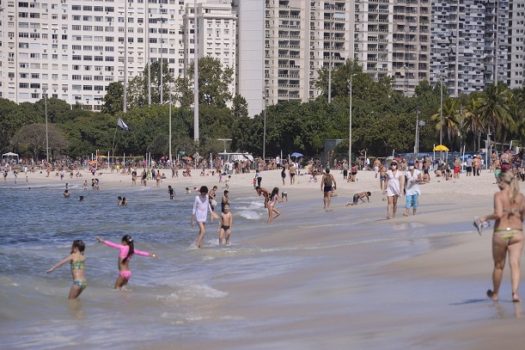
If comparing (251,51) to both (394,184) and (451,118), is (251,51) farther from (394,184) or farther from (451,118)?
(394,184)

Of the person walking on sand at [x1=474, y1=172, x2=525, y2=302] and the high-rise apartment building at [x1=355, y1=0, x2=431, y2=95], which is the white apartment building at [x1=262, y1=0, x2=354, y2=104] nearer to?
the high-rise apartment building at [x1=355, y1=0, x2=431, y2=95]

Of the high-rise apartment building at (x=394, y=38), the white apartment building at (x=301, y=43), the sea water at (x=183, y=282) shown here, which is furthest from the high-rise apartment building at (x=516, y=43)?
the sea water at (x=183, y=282)

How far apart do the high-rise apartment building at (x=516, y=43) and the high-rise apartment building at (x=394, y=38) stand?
21029 mm

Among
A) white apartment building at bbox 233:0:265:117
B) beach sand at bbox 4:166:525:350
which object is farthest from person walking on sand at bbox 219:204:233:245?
white apartment building at bbox 233:0:265:117

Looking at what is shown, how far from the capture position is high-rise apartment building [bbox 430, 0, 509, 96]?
148 meters

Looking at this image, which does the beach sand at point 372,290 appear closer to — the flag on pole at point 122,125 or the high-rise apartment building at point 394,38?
the flag on pole at point 122,125

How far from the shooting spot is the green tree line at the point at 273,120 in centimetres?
7731

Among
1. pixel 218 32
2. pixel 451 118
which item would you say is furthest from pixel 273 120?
pixel 218 32

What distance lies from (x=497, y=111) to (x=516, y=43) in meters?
83.8

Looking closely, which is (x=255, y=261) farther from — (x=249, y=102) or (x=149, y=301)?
(x=249, y=102)

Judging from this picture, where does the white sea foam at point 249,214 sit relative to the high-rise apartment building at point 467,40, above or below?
below

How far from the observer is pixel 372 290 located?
12961 millimetres

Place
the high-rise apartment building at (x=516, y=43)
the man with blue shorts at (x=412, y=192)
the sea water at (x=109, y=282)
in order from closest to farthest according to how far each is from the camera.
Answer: the sea water at (x=109, y=282) < the man with blue shorts at (x=412, y=192) < the high-rise apartment building at (x=516, y=43)

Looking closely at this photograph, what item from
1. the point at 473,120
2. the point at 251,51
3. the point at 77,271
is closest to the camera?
the point at 77,271
